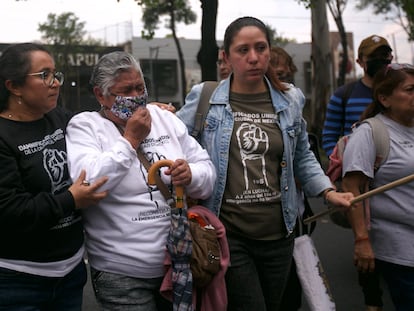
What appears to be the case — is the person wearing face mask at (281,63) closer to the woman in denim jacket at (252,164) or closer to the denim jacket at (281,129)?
the denim jacket at (281,129)

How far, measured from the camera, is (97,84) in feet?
7.84

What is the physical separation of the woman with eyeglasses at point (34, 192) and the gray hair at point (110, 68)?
0.57 ft

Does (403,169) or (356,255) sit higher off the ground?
(403,169)

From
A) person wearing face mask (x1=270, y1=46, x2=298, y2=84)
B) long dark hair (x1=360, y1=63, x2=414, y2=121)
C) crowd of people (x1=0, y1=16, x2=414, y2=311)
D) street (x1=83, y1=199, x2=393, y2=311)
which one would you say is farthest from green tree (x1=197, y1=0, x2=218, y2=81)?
crowd of people (x1=0, y1=16, x2=414, y2=311)

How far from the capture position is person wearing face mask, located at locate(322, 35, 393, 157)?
4.20 meters

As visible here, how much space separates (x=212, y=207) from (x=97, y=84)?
0.81m

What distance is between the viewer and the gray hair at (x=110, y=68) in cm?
235

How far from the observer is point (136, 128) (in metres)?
2.30

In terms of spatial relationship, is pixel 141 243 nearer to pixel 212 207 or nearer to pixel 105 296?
pixel 105 296

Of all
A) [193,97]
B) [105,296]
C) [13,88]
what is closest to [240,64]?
[193,97]

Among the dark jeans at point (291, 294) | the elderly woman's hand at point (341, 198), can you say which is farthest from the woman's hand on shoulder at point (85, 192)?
the dark jeans at point (291, 294)

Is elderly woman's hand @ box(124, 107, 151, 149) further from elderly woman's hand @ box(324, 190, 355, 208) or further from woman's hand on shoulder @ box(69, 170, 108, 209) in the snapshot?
elderly woman's hand @ box(324, 190, 355, 208)

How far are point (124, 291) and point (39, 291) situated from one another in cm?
35

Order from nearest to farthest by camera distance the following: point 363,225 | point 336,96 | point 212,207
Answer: point 212,207 < point 363,225 < point 336,96
